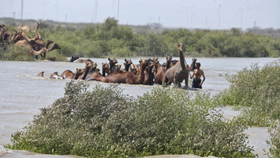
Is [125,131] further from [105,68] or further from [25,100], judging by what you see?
[105,68]

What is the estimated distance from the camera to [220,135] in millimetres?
5980

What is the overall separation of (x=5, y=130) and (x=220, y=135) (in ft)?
12.2

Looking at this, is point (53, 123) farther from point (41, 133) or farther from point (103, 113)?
point (103, 113)

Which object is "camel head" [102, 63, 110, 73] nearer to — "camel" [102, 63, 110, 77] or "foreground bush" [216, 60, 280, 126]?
"camel" [102, 63, 110, 77]

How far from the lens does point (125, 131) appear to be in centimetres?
A: 591

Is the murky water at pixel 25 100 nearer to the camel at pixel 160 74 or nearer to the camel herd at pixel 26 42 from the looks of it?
the camel at pixel 160 74

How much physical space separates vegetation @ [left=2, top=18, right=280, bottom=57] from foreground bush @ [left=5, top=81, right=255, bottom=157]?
33000 millimetres

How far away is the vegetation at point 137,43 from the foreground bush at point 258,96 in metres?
28.4

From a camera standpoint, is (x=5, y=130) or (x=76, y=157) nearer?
(x=76, y=157)

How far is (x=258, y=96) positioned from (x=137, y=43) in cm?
4407

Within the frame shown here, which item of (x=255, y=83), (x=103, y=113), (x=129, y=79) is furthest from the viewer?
(x=129, y=79)

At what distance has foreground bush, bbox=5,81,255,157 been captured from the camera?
5699mm

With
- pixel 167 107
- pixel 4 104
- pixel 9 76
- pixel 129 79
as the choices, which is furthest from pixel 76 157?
pixel 9 76

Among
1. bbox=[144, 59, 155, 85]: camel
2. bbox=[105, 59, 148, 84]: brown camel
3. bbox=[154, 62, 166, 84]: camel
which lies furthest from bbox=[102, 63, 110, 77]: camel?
bbox=[154, 62, 166, 84]: camel
